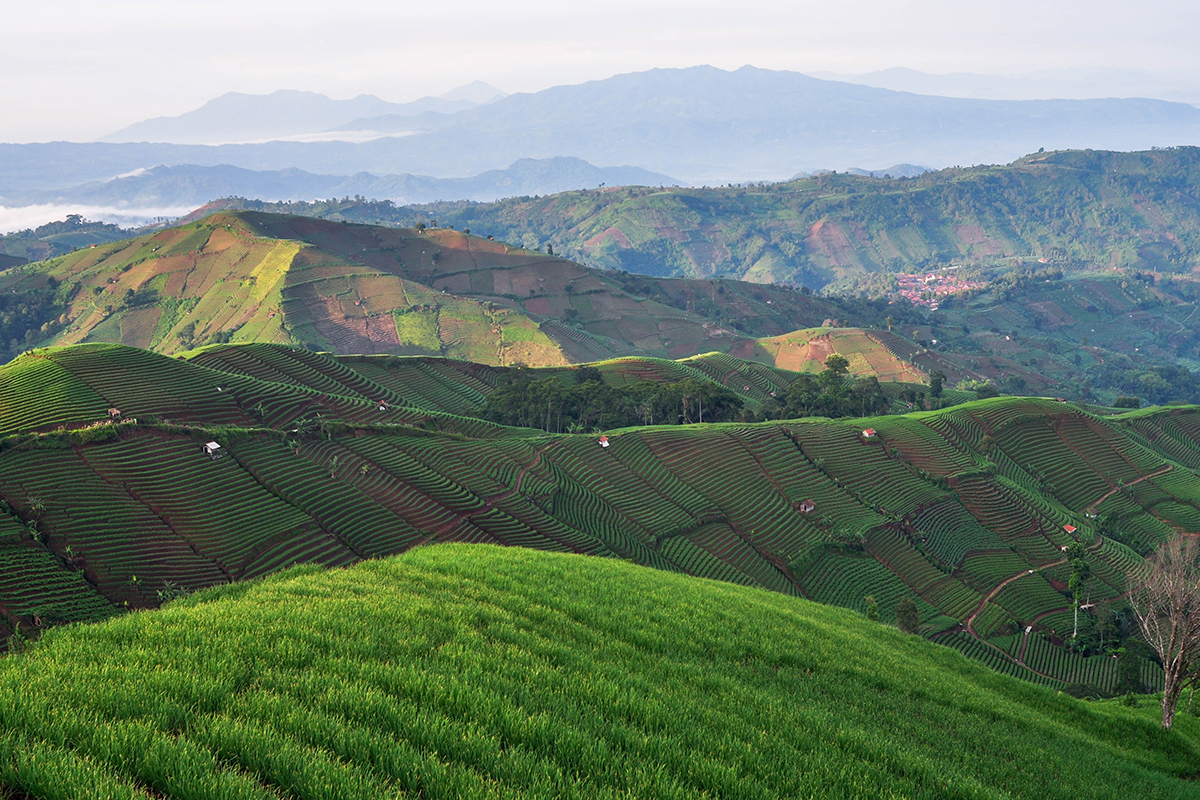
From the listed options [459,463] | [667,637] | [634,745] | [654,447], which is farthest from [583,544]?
[634,745]

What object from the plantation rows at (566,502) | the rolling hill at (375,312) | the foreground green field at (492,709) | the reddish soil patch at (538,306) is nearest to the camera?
the foreground green field at (492,709)

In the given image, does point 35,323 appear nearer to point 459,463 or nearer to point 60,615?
point 459,463

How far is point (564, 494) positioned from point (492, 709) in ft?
176

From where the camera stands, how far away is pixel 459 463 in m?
63.1

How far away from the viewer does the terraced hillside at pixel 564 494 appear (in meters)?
43.6

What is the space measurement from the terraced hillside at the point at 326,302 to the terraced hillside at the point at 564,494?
57.8 metres

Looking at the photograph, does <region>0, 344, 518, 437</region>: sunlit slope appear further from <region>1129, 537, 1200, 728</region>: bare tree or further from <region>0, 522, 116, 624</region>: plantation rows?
<region>1129, 537, 1200, 728</region>: bare tree

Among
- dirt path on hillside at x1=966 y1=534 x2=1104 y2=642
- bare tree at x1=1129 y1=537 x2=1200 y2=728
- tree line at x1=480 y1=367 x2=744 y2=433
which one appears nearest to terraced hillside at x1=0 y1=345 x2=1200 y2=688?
dirt path on hillside at x1=966 y1=534 x2=1104 y2=642

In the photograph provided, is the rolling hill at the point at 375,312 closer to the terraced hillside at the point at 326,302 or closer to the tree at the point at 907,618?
the terraced hillside at the point at 326,302

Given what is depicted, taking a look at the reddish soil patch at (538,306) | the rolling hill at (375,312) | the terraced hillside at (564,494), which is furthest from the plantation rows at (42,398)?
the reddish soil patch at (538,306)

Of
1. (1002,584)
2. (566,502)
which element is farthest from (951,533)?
(566,502)

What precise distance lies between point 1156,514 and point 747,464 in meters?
47.8

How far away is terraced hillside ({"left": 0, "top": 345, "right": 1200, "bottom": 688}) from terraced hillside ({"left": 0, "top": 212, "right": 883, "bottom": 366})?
57791mm

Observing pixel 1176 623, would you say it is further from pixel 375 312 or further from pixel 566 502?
pixel 375 312
